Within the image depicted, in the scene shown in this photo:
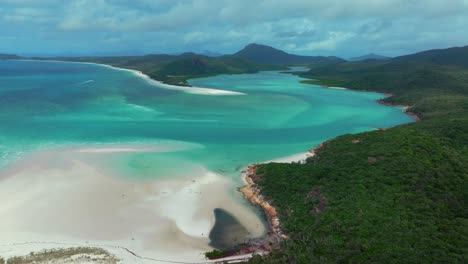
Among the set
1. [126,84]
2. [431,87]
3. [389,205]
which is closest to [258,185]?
[389,205]

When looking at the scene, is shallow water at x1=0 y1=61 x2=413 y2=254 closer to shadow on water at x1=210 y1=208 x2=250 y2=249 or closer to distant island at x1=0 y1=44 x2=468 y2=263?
shadow on water at x1=210 y1=208 x2=250 y2=249

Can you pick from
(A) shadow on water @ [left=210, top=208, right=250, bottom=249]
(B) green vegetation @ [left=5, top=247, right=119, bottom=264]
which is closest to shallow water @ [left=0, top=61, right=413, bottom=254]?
(A) shadow on water @ [left=210, top=208, right=250, bottom=249]

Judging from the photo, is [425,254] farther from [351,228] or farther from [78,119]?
[78,119]

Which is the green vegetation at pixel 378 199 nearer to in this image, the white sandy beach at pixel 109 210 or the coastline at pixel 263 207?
the coastline at pixel 263 207

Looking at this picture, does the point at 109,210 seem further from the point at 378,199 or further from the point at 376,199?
the point at 378,199

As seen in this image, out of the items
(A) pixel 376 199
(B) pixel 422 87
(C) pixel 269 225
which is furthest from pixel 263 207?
(B) pixel 422 87
